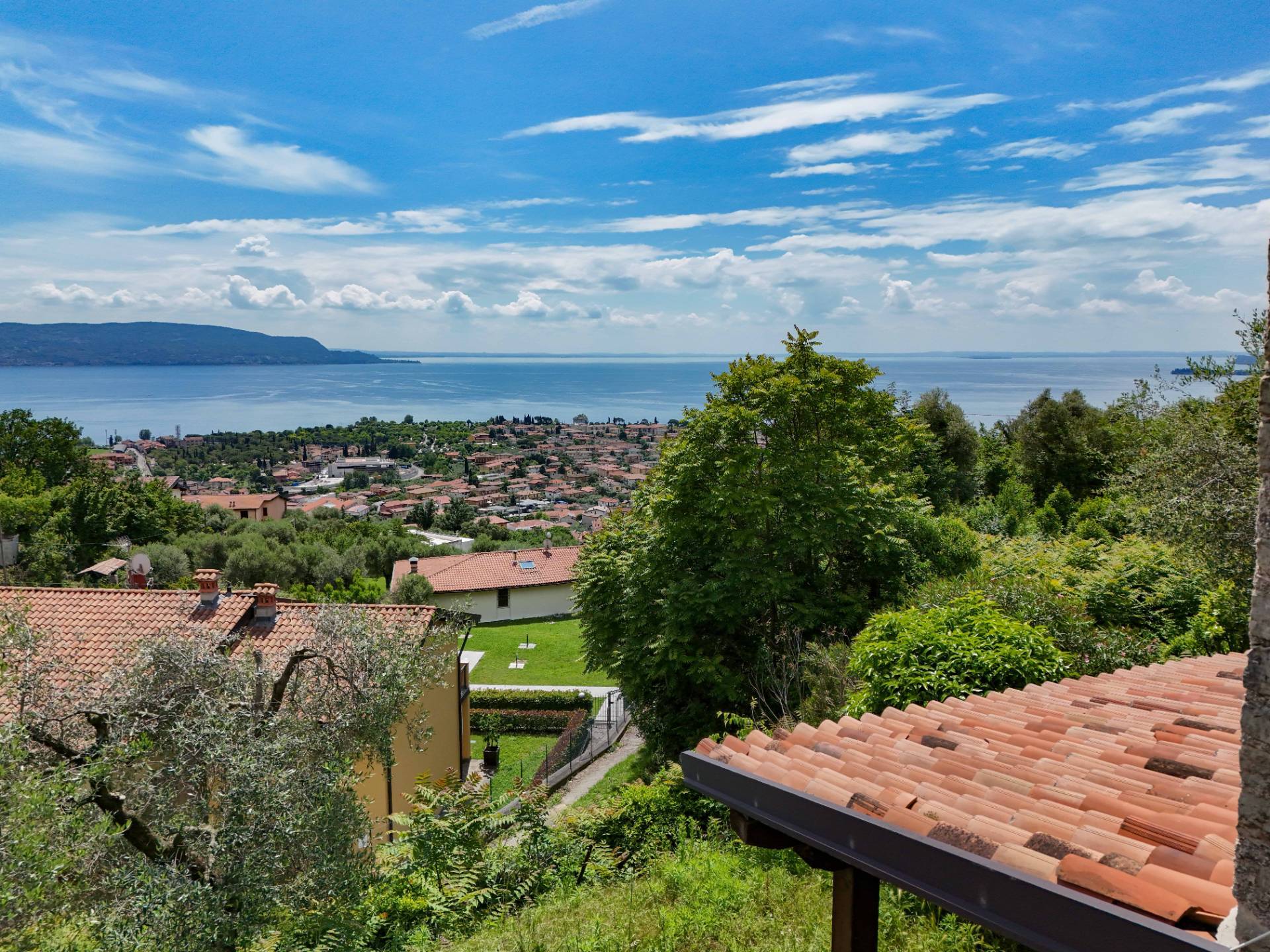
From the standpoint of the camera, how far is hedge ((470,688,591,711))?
80.0 feet

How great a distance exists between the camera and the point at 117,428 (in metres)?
169

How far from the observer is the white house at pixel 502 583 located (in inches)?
1580

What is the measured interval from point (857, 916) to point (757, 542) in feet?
40.3

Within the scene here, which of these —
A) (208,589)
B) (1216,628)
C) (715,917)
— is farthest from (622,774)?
(1216,628)

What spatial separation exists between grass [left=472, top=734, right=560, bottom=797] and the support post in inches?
618

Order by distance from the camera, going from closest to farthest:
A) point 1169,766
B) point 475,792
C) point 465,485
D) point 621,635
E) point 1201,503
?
point 1169,766 → point 475,792 → point 1201,503 → point 621,635 → point 465,485

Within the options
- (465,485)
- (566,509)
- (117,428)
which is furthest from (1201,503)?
(117,428)

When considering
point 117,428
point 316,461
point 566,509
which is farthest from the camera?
point 117,428

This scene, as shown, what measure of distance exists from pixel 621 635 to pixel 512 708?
26.4 ft

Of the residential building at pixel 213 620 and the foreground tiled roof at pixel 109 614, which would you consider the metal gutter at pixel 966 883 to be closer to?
the residential building at pixel 213 620

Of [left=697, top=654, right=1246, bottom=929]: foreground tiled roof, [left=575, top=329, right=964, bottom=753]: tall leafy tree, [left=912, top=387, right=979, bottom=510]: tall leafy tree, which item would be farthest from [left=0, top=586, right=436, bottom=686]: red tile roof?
[left=912, top=387, right=979, bottom=510]: tall leafy tree

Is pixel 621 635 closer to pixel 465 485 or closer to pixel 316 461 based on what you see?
pixel 465 485

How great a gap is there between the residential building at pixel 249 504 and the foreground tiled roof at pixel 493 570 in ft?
92.5

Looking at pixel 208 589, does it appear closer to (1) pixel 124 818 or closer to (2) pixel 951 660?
(1) pixel 124 818
